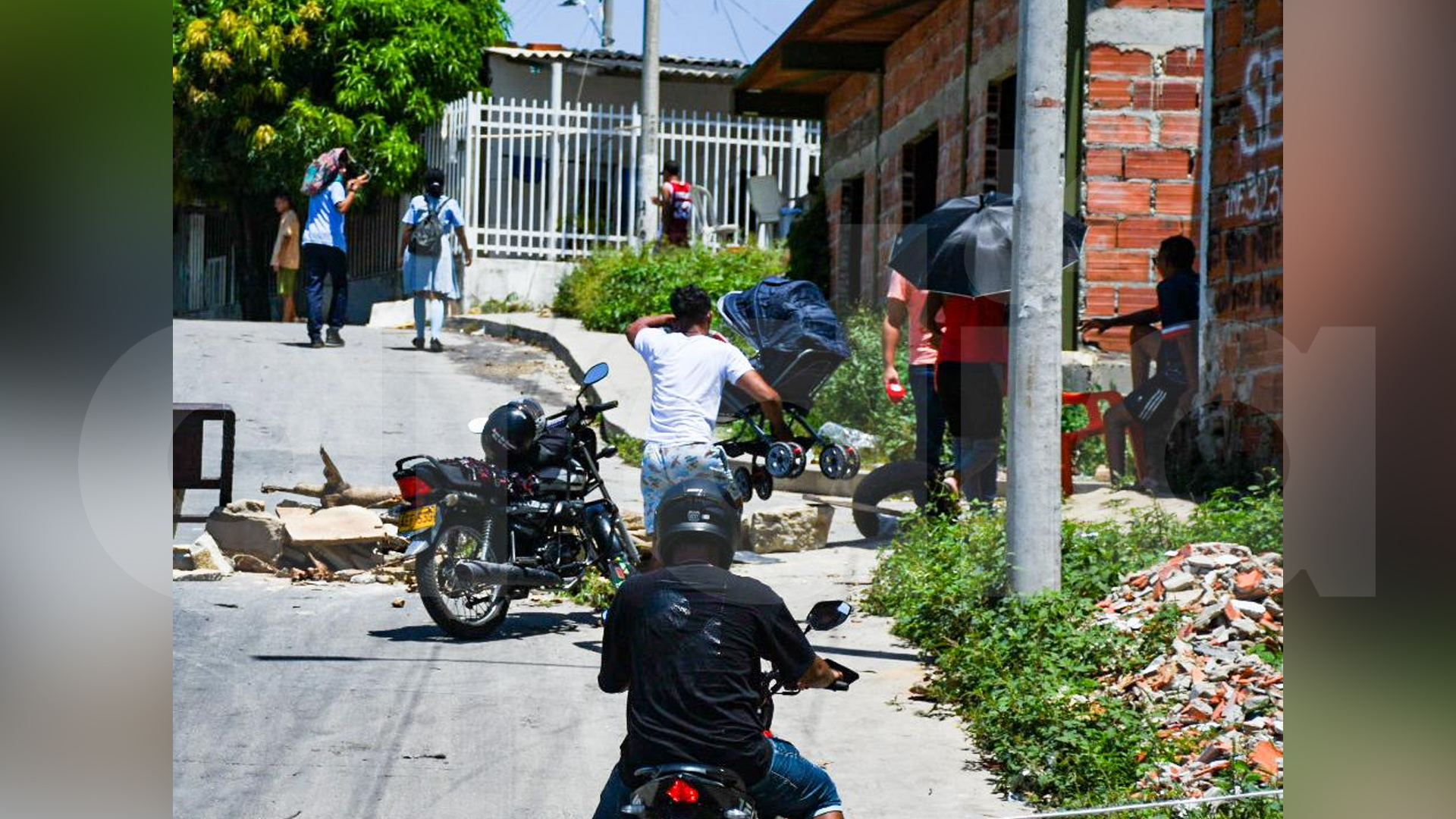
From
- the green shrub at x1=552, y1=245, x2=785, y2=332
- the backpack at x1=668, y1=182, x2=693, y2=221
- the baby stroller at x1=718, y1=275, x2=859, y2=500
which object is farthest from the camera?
the backpack at x1=668, y1=182, x2=693, y2=221

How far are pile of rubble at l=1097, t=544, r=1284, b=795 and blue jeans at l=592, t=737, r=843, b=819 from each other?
147 centimetres

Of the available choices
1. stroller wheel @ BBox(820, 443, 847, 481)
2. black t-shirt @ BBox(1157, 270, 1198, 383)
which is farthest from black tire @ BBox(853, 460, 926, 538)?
black t-shirt @ BBox(1157, 270, 1198, 383)

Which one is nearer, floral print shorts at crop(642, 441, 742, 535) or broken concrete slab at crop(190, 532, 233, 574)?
floral print shorts at crop(642, 441, 742, 535)

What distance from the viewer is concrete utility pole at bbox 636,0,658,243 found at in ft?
50.8

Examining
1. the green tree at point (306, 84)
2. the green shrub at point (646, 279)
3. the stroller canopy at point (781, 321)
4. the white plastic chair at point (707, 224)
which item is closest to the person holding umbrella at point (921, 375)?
the stroller canopy at point (781, 321)

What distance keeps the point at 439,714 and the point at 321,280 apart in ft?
28.1

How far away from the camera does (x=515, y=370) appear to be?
1428cm

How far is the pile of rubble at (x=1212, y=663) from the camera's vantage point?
520cm

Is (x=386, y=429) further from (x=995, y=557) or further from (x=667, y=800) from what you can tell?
(x=667, y=800)

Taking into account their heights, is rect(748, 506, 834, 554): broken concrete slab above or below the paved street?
above

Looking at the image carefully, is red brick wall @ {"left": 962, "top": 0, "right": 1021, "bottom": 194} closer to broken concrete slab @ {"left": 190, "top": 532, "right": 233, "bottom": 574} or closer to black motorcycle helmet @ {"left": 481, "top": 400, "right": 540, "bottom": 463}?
black motorcycle helmet @ {"left": 481, "top": 400, "right": 540, "bottom": 463}
